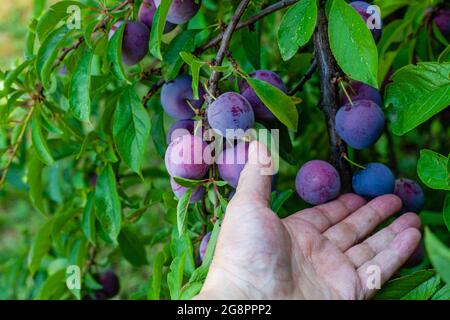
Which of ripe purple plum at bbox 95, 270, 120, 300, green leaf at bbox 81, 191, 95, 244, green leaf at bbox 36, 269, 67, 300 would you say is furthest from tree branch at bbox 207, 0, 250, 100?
ripe purple plum at bbox 95, 270, 120, 300

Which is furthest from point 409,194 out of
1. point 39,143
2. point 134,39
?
point 39,143

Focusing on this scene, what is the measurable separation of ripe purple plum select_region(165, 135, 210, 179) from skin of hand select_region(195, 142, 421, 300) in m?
0.08

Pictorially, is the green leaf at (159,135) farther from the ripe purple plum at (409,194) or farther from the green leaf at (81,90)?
the ripe purple plum at (409,194)

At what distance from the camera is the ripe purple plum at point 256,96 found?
1.07m

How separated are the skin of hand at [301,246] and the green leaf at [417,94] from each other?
217 millimetres

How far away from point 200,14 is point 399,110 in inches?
29.4

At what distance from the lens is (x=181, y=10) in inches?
43.8

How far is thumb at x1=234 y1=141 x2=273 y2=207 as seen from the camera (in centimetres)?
95

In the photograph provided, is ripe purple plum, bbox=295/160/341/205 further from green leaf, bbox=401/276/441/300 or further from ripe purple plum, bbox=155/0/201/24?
ripe purple plum, bbox=155/0/201/24

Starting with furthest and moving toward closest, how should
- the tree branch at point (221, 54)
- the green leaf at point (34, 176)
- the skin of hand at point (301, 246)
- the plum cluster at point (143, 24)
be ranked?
1. the green leaf at point (34, 176)
2. the plum cluster at point (143, 24)
3. the tree branch at point (221, 54)
4. the skin of hand at point (301, 246)

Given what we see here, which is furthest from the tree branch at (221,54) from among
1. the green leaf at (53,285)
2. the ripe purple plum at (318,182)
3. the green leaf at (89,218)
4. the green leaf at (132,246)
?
the green leaf at (53,285)

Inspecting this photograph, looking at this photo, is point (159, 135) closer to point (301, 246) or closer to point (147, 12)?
point (147, 12)

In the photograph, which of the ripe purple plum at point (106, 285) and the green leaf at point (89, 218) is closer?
the green leaf at point (89, 218)

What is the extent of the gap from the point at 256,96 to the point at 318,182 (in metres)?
0.21
